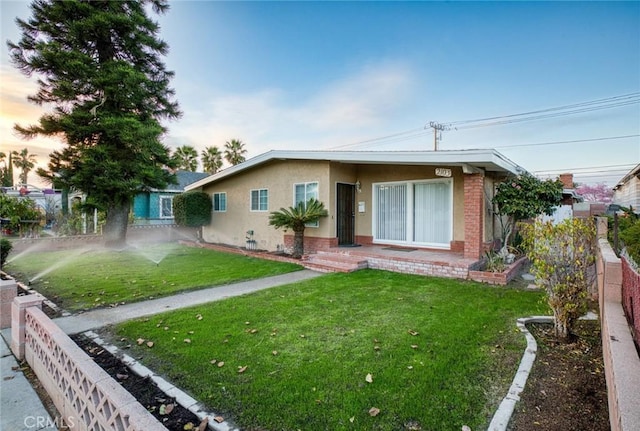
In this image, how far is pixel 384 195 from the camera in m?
12.0

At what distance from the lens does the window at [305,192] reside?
11852 mm

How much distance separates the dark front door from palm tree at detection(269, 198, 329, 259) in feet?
3.47

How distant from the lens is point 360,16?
41.0ft

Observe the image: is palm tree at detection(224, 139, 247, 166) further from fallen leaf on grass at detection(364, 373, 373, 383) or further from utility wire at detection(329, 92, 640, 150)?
fallen leaf on grass at detection(364, 373, 373, 383)

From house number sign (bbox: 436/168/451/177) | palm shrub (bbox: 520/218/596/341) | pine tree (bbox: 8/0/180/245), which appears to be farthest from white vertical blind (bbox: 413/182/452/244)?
pine tree (bbox: 8/0/180/245)

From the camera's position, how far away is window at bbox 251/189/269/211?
13.9 metres

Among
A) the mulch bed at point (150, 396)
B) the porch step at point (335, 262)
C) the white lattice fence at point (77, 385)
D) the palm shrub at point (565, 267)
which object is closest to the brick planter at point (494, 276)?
the porch step at point (335, 262)

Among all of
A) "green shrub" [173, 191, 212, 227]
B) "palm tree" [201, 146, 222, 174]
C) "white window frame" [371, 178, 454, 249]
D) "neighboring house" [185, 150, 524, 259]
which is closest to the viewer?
"neighboring house" [185, 150, 524, 259]

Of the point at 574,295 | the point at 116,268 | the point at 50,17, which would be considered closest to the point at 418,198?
the point at 574,295

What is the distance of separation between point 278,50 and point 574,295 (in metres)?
13.6

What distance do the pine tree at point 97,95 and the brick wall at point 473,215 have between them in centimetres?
1311

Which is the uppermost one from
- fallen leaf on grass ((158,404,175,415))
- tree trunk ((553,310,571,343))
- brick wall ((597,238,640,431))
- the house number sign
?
Result: the house number sign

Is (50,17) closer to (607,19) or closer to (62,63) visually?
(62,63)

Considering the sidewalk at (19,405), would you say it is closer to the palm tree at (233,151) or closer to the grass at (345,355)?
the grass at (345,355)
